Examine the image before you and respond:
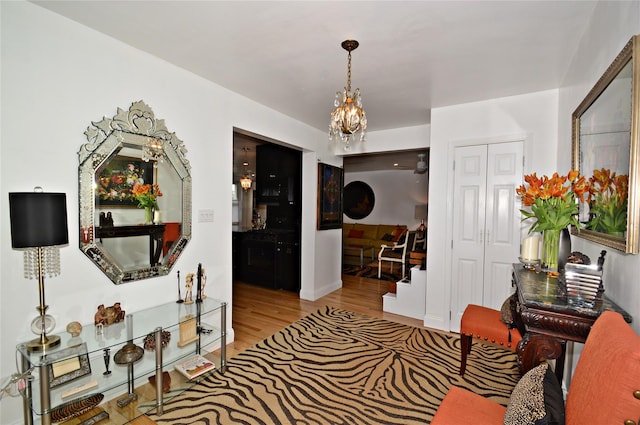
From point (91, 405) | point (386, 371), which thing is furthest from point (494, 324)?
point (91, 405)

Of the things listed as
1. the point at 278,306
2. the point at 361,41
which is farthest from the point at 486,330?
the point at 278,306

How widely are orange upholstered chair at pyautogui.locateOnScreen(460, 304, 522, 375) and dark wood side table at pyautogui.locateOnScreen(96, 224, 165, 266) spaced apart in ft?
8.67

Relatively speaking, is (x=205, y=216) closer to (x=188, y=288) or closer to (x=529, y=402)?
(x=188, y=288)

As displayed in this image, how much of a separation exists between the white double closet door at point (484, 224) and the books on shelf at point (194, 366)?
2.73m

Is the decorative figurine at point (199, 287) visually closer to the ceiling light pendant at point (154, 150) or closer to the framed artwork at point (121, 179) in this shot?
the framed artwork at point (121, 179)

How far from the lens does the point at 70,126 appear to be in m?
1.96

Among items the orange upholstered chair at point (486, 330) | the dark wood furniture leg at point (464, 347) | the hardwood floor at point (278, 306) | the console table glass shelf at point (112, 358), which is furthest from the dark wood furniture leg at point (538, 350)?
the hardwood floor at point (278, 306)

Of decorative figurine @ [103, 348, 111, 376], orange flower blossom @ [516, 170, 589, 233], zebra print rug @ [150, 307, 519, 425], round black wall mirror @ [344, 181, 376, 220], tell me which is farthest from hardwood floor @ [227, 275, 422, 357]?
round black wall mirror @ [344, 181, 376, 220]

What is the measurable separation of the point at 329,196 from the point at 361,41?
115 inches

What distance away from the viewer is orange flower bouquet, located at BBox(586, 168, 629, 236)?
4.33 feet

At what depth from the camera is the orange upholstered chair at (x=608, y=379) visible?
2.53ft

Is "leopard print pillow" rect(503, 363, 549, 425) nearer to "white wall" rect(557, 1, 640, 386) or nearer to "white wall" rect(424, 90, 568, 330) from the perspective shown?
"white wall" rect(557, 1, 640, 386)

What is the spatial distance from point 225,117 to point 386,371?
2.94 meters

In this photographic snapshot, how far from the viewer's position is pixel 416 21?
190 centimetres
